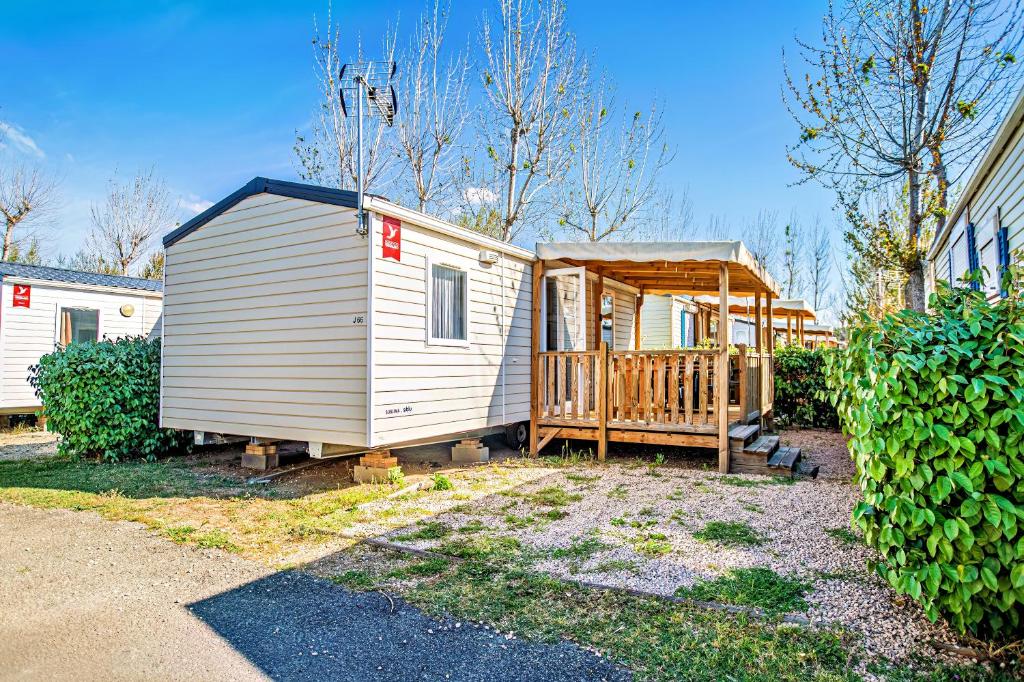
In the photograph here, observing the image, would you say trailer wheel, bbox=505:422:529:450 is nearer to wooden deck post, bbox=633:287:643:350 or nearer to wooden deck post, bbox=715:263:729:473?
wooden deck post, bbox=715:263:729:473

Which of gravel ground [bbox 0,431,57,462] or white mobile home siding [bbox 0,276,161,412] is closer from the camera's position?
gravel ground [bbox 0,431,57,462]

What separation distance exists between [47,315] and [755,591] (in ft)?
41.9

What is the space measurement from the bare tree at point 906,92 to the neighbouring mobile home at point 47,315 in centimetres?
1234

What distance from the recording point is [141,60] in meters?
13.5

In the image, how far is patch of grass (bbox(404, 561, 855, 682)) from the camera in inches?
97.2

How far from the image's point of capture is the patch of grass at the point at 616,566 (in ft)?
11.9

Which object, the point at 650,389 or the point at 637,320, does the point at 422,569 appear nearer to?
the point at 650,389

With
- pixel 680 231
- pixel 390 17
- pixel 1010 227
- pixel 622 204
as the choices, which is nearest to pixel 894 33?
pixel 1010 227

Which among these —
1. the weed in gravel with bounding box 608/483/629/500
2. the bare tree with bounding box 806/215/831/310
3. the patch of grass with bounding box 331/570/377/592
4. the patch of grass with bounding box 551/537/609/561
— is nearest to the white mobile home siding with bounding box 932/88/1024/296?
the patch of grass with bounding box 551/537/609/561

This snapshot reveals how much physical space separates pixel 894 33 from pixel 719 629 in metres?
9.75

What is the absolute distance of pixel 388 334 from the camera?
5816 mm

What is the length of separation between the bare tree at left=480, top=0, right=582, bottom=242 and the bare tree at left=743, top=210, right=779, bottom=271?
1286 cm

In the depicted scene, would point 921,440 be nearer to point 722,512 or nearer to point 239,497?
point 722,512

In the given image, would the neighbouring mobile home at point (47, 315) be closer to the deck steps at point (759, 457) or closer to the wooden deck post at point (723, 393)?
the wooden deck post at point (723, 393)
